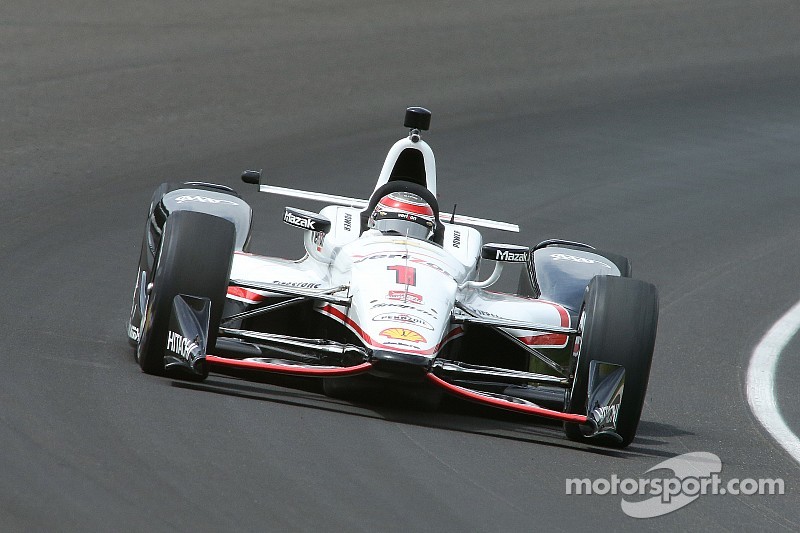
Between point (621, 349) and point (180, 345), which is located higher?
point (621, 349)

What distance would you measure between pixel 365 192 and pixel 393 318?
27.2ft

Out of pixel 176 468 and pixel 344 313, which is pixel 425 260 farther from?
pixel 176 468

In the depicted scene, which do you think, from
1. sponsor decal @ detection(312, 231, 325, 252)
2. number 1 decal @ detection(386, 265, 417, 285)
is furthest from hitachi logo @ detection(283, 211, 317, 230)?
number 1 decal @ detection(386, 265, 417, 285)

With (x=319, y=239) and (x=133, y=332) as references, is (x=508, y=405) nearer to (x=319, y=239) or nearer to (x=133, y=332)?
(x=319, y=239)

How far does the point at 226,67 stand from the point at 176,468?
44.6 feet

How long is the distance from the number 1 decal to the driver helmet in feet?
3.27

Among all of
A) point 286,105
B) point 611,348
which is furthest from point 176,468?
point 286,105

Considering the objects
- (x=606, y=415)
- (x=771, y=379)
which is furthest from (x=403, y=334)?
(x=771, y=379)

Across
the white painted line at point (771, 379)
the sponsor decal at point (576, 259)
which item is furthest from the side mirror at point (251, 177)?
the white painted line at point (771, 379)

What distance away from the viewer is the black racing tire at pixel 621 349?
29.1 ft

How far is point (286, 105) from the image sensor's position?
19516mm

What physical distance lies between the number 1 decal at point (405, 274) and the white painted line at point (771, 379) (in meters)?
2.50

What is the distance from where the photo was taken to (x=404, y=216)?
409 inches

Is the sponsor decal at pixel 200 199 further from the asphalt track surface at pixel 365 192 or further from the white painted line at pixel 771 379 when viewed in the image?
the white painted line at pixel 771 379
